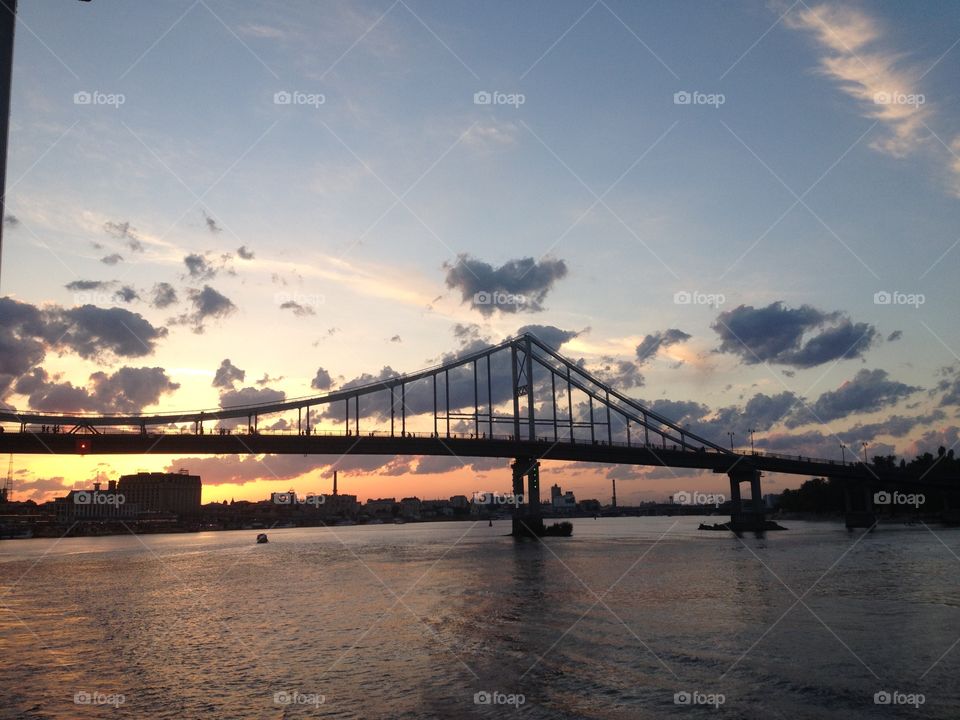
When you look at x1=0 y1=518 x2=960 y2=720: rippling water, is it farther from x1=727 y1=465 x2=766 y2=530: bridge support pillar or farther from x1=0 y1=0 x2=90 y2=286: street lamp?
x1=727 y1=465 x2=766 y2=530: bridge support pillar

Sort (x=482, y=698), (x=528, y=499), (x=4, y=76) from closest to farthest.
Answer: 1. (x=4, y=76)
2. (x=482, y=698)
3. (x=528, y=499)

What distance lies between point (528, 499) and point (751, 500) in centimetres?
4059

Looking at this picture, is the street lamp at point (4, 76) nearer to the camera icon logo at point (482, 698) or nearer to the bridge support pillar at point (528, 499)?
the camera icon logo at point (482, 698)

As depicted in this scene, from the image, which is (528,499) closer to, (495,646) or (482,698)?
(495,646)

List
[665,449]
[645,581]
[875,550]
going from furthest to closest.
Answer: [665,449], [875,550], [645,581]

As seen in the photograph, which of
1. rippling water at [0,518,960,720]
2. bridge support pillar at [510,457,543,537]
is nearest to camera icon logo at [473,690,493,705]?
rippling water at [0,518,960,720]

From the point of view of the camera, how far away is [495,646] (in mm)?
26172

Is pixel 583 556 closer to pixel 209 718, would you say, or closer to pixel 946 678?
pixel 946 678

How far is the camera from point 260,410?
88812 mm

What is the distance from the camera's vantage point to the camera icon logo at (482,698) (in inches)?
750

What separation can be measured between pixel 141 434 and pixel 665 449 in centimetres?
6843

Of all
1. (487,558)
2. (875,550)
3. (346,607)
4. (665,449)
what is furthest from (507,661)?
(665,449)

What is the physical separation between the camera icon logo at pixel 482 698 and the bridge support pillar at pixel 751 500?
106 m

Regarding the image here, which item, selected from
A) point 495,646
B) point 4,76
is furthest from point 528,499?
point 4,76
